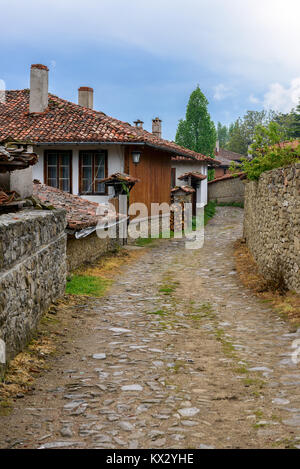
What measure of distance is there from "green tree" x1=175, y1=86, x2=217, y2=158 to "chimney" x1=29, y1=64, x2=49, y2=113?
20712 mm

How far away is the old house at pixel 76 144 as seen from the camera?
55.9ft

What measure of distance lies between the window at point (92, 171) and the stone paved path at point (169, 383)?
951 cm

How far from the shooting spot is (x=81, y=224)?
32.5 feet

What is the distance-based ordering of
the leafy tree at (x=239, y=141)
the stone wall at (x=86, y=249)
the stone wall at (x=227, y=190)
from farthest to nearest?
1. the leafy tree at (x=239, y=141)
2. the stone wall at (x=227, y=190)
3. the stone wall at (x=86, y=249)

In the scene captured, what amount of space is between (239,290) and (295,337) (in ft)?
11.4

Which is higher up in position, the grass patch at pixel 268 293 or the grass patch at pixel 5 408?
the grass patch at pixel 268 293

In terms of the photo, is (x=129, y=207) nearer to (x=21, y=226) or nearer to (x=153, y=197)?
(x=153, y=197)

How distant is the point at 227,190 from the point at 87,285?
94.5ft

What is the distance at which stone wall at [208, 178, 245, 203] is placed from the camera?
35331 millimetres

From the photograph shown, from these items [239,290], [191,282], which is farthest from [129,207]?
[239,290]
